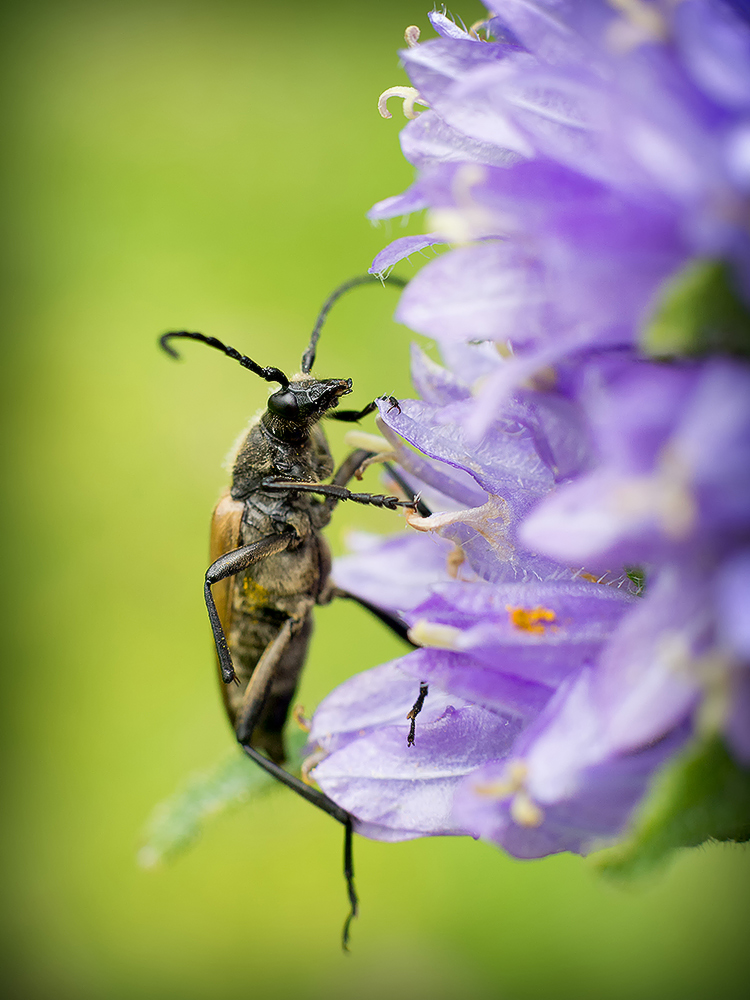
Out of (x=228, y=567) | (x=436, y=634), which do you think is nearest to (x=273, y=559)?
(x=228, y=567)

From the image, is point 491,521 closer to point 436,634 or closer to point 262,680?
point 436,634

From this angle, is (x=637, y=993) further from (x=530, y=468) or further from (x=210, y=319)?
(x=210, y=319)

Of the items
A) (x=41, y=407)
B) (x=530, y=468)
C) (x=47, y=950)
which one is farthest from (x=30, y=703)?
(x=530, y=468)

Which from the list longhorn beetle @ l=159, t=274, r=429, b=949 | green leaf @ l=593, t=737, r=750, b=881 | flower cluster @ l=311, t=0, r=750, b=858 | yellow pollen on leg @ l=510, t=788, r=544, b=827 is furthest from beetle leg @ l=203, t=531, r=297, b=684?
green leaf @ l=593, t=737, r=750, b=881

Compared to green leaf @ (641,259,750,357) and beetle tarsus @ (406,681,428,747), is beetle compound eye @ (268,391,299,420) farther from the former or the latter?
green leaf @ (641,259,750,357)

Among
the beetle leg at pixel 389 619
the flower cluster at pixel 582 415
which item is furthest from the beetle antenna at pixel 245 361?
the flower cluster at pixel 582 415
